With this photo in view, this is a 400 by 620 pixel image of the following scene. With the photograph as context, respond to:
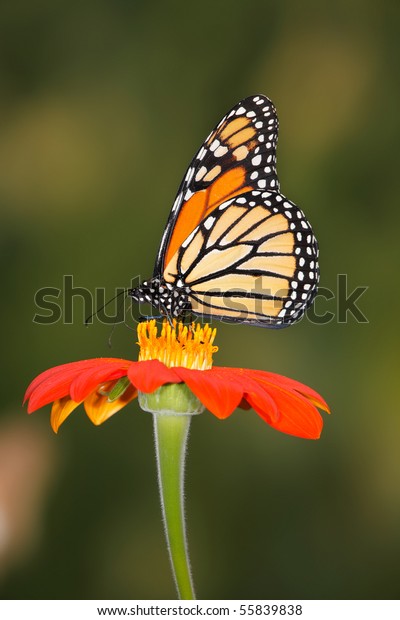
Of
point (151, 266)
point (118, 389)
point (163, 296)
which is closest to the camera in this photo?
point (118, 389)

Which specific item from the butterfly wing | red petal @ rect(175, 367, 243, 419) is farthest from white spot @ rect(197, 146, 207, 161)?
Result: red petal @ rect(175, 367, 243, 419)

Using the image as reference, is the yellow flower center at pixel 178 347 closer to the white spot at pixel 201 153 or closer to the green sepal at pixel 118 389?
the green sepal at pixel 118 389

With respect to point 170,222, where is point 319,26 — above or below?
above

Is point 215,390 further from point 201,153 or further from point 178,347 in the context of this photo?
point 201,153

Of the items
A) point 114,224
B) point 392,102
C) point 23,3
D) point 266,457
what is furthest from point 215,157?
point 23,3

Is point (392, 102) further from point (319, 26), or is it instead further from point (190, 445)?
point (190, 445)

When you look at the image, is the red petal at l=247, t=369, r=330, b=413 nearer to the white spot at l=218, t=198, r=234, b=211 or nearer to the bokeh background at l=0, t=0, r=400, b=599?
the white spot at l=218, t=198, r=234, b=211

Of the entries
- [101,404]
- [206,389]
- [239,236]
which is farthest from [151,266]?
[206,389]
